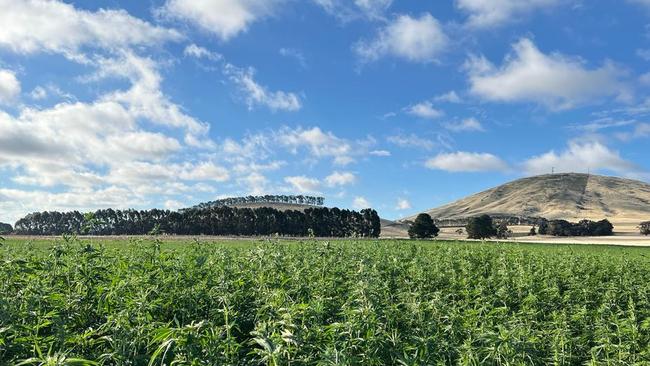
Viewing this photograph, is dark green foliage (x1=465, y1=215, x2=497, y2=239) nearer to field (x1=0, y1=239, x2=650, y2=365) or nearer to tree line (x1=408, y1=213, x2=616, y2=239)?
tree line (x1=408, y1=213, x2=616, y2=239)

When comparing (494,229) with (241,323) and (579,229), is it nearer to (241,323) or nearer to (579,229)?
(579,229)

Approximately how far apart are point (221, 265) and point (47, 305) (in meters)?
4.90

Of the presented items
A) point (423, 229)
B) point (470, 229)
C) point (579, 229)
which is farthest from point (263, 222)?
point (579, 229)

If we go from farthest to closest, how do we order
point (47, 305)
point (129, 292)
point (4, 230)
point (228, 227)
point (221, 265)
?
1. point (228, 227)
2. point (221, 265)
3. point (4, 230)
4. point (129, 292)
5. point (47, 305)

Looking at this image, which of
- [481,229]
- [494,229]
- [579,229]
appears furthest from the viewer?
[579,229]

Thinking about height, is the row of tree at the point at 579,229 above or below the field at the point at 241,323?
above

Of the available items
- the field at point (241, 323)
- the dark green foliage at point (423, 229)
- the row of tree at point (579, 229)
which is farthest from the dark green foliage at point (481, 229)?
the field at point (241, 323)

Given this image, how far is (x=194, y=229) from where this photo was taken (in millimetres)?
161000

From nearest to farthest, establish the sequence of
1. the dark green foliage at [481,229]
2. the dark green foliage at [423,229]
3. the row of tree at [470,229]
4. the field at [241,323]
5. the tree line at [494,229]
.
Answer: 1. the field at [241,323]
2. the dark green foliage at [423,229]
3. the row of tree at [470,229]
4. the tree line at [494,229]
5. the dark green foliage at [481,229]

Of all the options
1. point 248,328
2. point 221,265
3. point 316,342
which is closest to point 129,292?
point 248,328

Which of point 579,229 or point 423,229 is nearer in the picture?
point 423,229

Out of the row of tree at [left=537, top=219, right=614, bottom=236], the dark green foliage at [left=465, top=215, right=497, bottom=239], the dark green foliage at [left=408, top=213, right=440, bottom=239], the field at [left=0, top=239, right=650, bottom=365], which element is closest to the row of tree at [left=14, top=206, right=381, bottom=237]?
the dark green foliage at [left=408, top=213, right=440, bottom=239]

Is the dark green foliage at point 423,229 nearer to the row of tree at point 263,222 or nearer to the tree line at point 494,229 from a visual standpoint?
the tree line at point 494,229

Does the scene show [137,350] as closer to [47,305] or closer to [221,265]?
[47,305]
